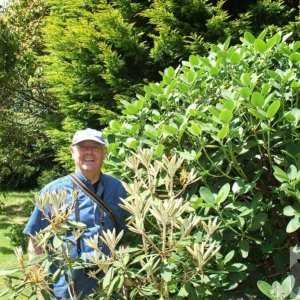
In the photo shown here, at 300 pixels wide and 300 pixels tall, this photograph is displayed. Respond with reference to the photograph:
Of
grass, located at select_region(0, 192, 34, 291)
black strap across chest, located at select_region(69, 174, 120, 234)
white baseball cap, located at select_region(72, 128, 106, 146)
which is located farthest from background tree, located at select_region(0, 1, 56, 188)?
black strap across chest, located at select_region(69, 174, 120, 234)

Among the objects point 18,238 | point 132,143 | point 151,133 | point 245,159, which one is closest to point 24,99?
point 18,238

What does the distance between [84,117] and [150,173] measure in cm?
381

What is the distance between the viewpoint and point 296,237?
207 centimetres

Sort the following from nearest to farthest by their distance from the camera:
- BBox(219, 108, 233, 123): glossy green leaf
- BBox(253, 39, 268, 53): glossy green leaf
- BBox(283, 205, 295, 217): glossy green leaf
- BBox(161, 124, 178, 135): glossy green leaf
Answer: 1. BBox(283, 205, 295, 217): glossy green leaf
2. BBox(219, 108, 233, 123): glossy green leaf
3. BBox(161, 124, 178, 135): glossy green leaf
4. BBox(253, 39, 268, 53): glossy green leaf

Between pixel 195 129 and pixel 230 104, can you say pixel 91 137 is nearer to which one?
pixel 195 129

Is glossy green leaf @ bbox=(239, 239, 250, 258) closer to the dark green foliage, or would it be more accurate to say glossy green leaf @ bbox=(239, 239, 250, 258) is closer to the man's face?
the man's face

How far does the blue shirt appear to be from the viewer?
98.0 inches

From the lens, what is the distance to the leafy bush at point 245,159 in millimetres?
1958

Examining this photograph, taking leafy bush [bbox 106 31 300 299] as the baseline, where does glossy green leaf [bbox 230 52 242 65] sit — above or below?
above

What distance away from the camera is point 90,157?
278 cm

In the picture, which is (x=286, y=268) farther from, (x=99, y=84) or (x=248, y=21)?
(x=99, y=84)

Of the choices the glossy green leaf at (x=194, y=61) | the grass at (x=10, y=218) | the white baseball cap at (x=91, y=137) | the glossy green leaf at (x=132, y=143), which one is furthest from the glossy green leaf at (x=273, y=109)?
the grass at (x=10, y=218)

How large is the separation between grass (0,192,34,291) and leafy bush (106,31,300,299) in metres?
3.48

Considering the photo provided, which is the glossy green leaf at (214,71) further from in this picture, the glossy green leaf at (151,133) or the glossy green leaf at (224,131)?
the glossy green leaf at (224,131)
